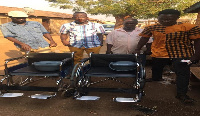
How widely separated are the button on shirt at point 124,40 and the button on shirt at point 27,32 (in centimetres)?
159

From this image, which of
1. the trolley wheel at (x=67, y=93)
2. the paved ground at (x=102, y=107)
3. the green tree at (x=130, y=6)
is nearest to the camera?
the paved ground at (x=102, y=107)

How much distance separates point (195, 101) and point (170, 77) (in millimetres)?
1730

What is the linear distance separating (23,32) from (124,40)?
221 centimetres

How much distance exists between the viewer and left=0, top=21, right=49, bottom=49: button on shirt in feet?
14.5

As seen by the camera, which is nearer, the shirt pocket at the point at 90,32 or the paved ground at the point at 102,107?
the paved ground at the point at 102,107

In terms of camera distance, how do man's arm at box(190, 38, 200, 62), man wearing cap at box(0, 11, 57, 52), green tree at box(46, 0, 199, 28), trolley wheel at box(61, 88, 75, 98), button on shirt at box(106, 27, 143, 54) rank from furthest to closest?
green tree at box(46, 0, 199, 28) → button on shirt at box(106, 27, 143, 54) → man wearing cap at box(0, 11, 57, 52) → trolley wheel at box(61, 88, 75, 98) → man's arm at box(190, 38, 200, 62)

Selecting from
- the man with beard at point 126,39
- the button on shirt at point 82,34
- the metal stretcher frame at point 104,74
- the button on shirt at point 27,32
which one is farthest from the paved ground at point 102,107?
the button on shirt at point 27,32

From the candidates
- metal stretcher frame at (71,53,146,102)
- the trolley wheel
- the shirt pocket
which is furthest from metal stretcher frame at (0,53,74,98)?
the shirt pocket

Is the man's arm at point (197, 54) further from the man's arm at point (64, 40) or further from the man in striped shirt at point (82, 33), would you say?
the man's arm at point (64, 40)

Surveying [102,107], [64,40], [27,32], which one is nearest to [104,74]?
[102,107]

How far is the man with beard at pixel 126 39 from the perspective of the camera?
178 inches

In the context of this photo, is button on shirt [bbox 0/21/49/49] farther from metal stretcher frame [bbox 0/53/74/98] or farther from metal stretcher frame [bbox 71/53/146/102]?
Result: metal stretcher frame [bbox 71/53/146/102]

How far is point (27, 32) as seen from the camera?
4.58 meters

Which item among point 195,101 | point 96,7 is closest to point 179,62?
point 195,101
